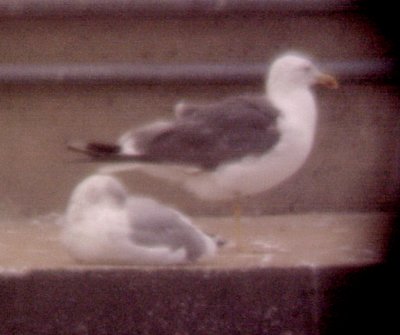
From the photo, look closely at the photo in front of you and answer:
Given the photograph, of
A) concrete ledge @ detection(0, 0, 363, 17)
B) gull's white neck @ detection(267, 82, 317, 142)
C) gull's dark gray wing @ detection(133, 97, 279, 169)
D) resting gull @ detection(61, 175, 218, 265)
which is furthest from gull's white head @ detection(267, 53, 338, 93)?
resting gull @ detection(61, 175, 218, 265)

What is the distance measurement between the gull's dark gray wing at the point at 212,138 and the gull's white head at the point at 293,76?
0.78 ft

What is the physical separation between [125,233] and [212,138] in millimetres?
564

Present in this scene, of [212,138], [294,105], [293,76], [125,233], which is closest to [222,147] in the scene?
[212,138]

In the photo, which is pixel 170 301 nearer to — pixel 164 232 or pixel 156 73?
pixel 164 232

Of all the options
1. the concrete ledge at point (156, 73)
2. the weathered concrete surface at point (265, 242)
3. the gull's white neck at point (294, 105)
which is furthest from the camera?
the concrete ledge at point (156, 73)

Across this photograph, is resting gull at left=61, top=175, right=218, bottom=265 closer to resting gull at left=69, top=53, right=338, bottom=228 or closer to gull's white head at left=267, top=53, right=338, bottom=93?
resting gull at left=69, top=53, right=338, bottom=228

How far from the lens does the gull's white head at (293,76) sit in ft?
12.8

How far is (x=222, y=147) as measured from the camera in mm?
3654

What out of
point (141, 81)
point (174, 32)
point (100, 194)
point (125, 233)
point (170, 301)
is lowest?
point (170, 301)

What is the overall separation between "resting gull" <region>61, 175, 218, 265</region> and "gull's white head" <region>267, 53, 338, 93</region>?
787 mm

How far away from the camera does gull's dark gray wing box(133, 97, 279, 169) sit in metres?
3.62

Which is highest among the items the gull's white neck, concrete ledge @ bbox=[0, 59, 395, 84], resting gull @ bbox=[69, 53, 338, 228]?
concrete ledge @ bbox=[0, 59, 395, 84]

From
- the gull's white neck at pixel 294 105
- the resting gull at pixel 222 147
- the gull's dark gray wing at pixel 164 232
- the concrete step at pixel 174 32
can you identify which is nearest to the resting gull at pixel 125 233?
the gull's dark gray wing at pixel 164 232

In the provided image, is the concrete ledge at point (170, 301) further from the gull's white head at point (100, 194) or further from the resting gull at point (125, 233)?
the gull's white head at point (100, 194)
